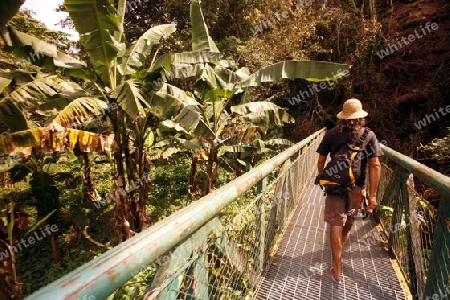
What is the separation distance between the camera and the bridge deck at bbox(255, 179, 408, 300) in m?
2.41

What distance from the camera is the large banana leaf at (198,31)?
5.41 metres

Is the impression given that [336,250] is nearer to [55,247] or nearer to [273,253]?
[273,253]

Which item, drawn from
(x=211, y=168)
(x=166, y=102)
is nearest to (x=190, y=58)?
(x=166, y=102)

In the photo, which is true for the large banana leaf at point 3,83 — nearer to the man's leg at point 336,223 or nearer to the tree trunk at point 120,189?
the tree trunk at point 120,189

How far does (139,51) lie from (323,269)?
178 inches

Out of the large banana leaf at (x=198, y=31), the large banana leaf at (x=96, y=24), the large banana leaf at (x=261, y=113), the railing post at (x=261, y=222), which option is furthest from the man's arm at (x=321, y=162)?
the large banana leaf at (x=198, y=31)

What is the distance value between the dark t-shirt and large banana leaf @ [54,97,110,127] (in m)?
3.08

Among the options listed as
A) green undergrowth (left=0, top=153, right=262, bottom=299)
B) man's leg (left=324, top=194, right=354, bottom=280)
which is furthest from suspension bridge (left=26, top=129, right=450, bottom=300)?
green undergrowth (left=0, top=153, right=262, bottom=299)

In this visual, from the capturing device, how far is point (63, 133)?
345 cm

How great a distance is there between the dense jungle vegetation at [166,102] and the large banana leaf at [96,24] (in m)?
0.02

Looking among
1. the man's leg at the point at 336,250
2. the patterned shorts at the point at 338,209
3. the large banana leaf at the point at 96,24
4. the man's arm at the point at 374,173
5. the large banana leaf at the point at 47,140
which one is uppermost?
the large banana leaf at the point at 96,24

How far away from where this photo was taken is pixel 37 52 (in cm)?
393

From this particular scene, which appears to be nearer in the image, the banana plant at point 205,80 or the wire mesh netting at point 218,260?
the wire mesh netting at point 218,260

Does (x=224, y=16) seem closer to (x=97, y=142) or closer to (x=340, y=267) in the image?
(x=97, y=142)
